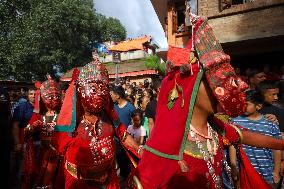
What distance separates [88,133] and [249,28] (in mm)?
8288

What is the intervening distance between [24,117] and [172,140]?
5.33 metres

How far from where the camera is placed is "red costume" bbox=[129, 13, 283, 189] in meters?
2.55

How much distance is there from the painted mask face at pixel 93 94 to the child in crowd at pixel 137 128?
142 inches

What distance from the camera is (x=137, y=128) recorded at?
790 cm

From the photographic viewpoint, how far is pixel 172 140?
2.56 metres

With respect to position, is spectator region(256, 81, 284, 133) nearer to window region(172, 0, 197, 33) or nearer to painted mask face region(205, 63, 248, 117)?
painted mask face region(205, 63, 248, 117)

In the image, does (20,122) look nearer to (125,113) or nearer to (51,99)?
(51,99)

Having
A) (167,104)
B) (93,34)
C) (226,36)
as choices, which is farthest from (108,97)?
(93,34)

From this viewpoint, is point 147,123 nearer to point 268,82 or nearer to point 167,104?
point 268,82

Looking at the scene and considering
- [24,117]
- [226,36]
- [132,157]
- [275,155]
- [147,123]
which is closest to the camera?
[132,157]

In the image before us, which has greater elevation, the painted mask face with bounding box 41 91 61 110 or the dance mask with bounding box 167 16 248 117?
the dance mask with bounding box 167 16 248 117

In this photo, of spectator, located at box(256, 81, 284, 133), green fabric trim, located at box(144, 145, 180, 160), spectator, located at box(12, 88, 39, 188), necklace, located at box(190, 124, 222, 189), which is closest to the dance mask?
necklace, located at box(190, 124, 222, 189)

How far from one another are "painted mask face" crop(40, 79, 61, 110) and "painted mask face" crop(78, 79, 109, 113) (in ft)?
7.28

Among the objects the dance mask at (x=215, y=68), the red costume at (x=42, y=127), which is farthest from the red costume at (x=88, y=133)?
the red costume at (x=42, y=127)
